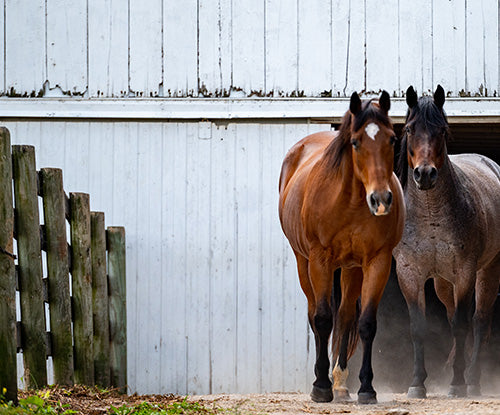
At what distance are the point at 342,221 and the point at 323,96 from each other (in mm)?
3121

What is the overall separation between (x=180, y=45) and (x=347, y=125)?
11.3ft

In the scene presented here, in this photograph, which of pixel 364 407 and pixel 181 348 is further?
pixel 181 348

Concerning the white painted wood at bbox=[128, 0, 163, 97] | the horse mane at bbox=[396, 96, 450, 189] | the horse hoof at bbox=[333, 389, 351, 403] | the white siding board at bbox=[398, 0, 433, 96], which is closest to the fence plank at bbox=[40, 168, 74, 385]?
the horse hoof at bbox=[333, 389, 351, 403]

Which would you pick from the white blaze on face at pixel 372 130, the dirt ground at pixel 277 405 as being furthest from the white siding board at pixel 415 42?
the dirt ground at pixel 277 405

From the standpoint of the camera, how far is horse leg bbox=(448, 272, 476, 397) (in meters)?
7.02

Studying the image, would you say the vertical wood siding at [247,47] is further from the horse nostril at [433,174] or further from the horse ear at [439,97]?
the horse nostril at [433,174]

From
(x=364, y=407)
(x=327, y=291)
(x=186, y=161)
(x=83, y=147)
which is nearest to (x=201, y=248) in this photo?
(x=186, y=161)

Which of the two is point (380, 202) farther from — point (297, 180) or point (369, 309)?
point (297, 180)

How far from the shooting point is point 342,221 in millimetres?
6105

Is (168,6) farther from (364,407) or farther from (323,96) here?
(364,407)

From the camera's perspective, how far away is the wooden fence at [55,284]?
517 centimetres

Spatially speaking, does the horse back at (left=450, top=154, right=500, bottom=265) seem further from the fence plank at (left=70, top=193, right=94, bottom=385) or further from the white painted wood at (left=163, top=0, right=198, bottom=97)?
the fence plank at (left=70, top=193, right=94, bottom=385)

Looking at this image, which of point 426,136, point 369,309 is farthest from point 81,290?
point 426,136

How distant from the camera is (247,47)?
896 cm
